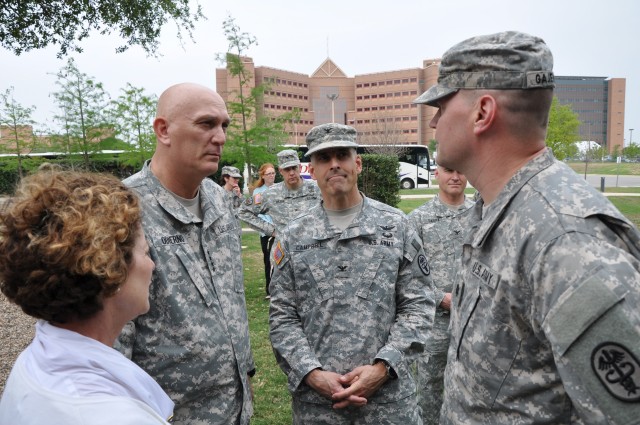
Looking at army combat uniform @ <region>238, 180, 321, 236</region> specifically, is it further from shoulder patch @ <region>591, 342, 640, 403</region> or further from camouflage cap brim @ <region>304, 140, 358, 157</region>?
shoulder patch @ <region>591, 342, 640, 403</region>

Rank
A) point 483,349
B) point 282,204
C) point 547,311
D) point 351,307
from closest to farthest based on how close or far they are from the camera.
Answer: point 547,311 < point 483,349 < point 351,307 < point 282,204

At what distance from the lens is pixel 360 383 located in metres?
2.38

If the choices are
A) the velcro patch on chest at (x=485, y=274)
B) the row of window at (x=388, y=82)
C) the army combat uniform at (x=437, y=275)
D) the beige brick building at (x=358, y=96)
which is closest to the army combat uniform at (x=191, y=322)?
the velcro patch on chest at (x=485, y=274)

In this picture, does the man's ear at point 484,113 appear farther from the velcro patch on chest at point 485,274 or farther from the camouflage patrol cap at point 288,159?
the camouflage patrol cap at point 288,159

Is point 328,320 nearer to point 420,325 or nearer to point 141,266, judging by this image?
point 420,325

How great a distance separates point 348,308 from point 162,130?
55.5 inches

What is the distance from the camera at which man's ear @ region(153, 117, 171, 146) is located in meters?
2.46

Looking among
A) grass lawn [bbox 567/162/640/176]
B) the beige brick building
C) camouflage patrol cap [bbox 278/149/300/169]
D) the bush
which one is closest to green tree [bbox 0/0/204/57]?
camouflage patrol cap [bbox 278/149/300/169]

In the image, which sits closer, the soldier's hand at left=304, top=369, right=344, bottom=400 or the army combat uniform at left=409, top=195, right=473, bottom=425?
the soldier's hand at left=304, top=369, right=344, bottom=400

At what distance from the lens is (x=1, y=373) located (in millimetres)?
5020

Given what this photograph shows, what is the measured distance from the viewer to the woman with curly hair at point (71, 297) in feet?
3.58

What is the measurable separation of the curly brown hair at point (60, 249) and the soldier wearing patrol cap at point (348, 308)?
144 centimetres

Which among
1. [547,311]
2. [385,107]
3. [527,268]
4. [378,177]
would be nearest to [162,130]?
[527,268]

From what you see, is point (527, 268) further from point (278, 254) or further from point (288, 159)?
point (288, 159)
